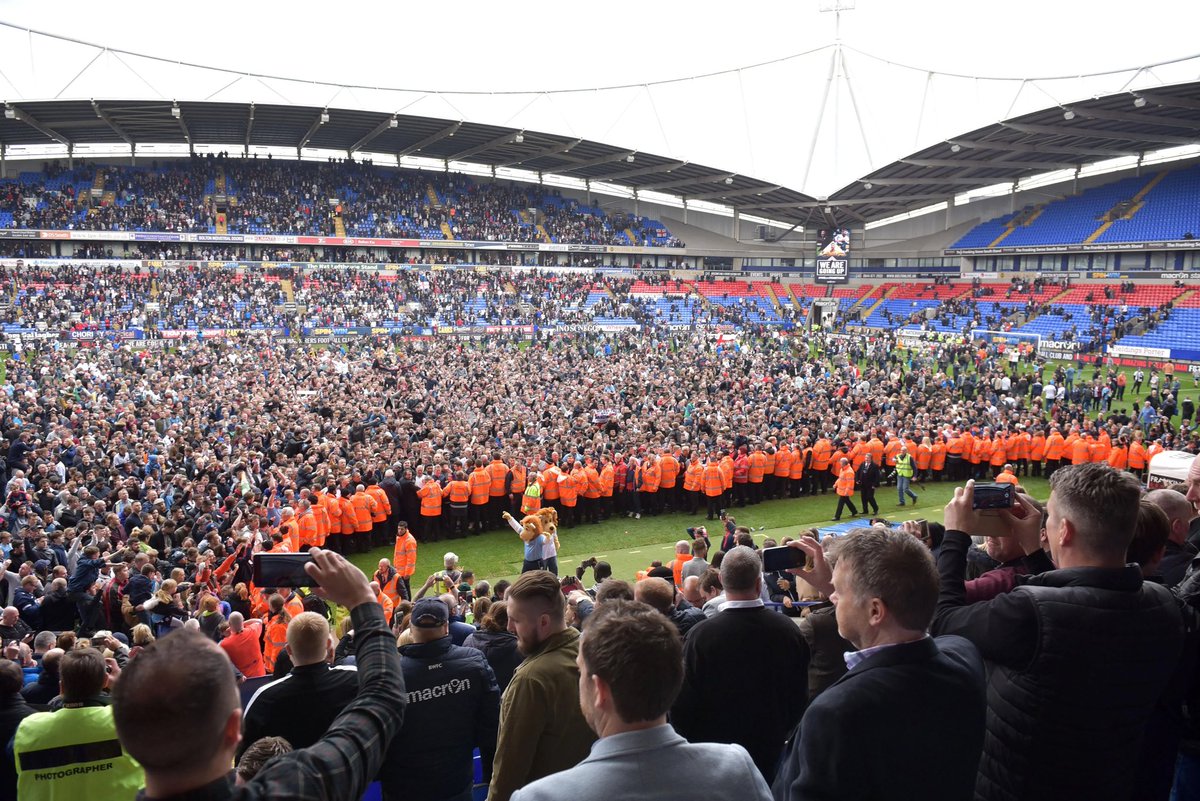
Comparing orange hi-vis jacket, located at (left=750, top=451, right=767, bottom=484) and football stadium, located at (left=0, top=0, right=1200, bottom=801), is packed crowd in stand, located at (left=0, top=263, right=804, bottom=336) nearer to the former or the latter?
football stadium, located at (left=0, top=0, right=1200, bottom=801)

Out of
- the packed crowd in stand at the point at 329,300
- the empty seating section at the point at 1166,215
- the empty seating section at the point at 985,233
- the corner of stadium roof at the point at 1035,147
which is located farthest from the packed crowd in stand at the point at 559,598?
the empty seating section at the point at 985,233

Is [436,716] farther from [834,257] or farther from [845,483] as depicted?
[834,257]

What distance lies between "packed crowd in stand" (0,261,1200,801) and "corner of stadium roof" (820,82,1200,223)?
49.7 feet

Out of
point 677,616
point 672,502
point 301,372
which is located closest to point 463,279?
point 301,372

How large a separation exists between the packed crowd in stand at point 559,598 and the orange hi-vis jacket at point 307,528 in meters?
0.19

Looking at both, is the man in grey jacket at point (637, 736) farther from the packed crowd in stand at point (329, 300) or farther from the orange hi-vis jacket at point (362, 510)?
the packed crowd in stand at point (329, 300)

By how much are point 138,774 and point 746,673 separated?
2417 mm

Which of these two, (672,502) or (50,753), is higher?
(50,753)

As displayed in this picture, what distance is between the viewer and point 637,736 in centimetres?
180

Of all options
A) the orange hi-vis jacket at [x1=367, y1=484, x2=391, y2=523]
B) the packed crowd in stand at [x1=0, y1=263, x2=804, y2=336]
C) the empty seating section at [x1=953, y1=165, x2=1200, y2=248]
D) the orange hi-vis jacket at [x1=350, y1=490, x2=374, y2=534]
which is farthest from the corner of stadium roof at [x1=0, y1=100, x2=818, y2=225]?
the orange hi-vis jacket at [x1=350, y1=490, x2=374, y2=534]

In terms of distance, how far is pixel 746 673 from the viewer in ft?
10.6

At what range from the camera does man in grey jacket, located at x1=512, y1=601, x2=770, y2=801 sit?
5.65 ft

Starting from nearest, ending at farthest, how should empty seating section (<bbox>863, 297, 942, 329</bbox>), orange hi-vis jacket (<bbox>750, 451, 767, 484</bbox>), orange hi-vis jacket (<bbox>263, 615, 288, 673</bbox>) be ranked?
orange hi-vis jacket (<bbox>263, 615, 288, 673</bbox>) → orange hi-vis jacket (<bbox>750, 451, 767, 484</bbox>) → empty seating section (<bbox>863, 297, 942, 329</bbox>)

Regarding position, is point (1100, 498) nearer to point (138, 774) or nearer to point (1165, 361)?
point (138, 774)
